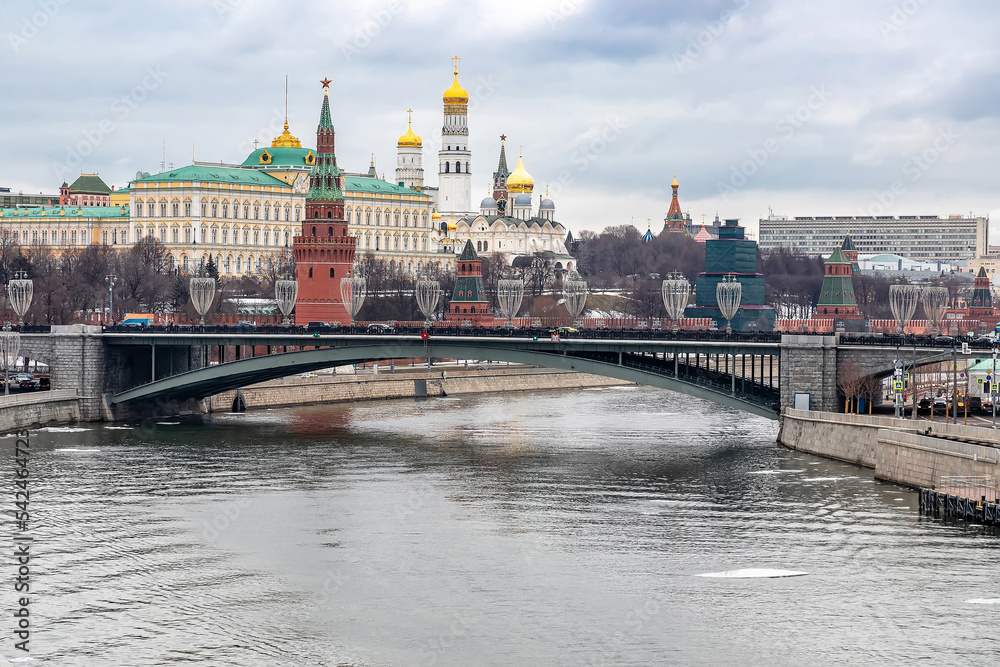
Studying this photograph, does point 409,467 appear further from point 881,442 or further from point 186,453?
point 881,442

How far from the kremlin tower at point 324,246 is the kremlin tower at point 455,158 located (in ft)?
252

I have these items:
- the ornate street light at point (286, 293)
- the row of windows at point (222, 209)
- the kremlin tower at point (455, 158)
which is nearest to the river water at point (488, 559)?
the ornate street light at point (286, 293)

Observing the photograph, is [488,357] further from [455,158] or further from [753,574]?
[455,158]

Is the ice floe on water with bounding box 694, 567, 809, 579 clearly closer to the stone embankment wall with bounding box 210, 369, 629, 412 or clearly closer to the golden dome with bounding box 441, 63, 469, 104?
the stone embankment wall with bounding box 210, 369, 629, 412

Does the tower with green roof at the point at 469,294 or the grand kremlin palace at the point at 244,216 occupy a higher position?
the grand kremlin palace at the point at 244,216

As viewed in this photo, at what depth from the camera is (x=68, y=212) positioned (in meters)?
148

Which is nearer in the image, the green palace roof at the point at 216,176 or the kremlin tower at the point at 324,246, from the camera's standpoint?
the kremlin tower at the point at 324,246

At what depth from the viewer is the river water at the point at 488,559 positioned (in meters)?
28.5

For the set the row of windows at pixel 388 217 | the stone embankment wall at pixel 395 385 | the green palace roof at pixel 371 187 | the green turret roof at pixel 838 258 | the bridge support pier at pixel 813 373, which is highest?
the green palace roof at pixel 371 187

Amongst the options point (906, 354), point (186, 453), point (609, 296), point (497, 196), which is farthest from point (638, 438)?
point (497, 196)

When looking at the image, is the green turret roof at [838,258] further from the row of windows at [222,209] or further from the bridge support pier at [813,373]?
the bridge support pier at [813,373]

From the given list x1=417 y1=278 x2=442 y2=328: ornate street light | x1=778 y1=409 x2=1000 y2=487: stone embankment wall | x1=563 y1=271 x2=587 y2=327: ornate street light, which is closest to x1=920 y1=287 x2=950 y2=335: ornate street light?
x1=563 y1=271 x2=587 y2=327: ornate street light

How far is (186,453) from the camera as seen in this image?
5222 centimetres

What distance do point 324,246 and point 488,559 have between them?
54313 mm
